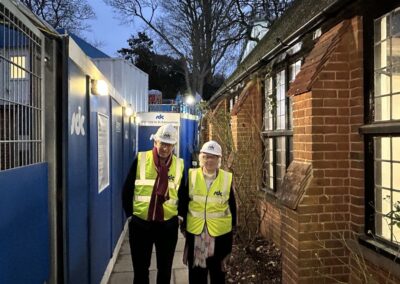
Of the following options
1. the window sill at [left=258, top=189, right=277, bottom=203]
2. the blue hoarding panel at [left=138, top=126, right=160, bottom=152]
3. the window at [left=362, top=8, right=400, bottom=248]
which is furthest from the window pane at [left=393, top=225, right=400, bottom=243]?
the blue hoarding panel at [left=138, top=126, right=160, bottom=152]

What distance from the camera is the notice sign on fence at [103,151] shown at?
480cm

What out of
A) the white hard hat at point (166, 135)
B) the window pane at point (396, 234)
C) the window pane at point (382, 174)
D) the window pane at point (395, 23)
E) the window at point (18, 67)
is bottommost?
the window pane at point (396, 234)

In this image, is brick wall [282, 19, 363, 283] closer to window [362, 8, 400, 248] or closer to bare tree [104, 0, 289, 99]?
window [362, 8, 400, 248]

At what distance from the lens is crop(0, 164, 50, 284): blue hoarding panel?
2.06 m

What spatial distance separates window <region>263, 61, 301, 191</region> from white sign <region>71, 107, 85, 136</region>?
3.16m

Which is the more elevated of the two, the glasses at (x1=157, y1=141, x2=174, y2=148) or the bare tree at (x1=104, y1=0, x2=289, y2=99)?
the bare tree at (x1=104, y1=0, x2=289, y2=99)

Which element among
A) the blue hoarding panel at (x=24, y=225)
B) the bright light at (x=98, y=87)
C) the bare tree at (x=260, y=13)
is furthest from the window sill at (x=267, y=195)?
the bare tree at (x=260, y=13)

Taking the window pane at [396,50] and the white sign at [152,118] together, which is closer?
the window pane at [396,50]

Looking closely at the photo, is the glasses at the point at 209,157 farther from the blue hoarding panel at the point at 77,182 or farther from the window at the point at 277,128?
the window at the point at 277,128

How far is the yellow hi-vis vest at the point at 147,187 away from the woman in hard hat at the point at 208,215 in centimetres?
14

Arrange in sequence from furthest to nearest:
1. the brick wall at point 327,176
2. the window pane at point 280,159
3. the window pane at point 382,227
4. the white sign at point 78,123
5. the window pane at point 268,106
Answer: the window pane at point 268,106
the window pane at point 280,159
the brick wall at point 327,176
the window pane at point 382,227
the white sign at point 78,123

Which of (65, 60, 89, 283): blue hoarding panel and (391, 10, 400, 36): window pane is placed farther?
(391, 10, 400, 36): window pane

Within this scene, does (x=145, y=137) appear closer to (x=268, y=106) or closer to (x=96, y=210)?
(x=268, y=106)

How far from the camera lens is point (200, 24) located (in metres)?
28.9
